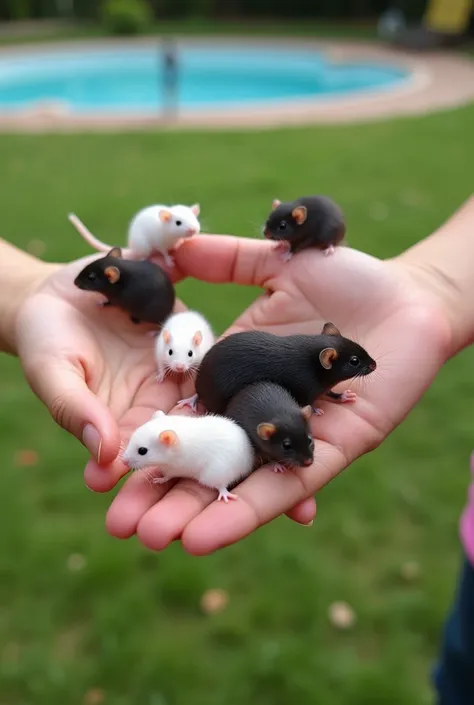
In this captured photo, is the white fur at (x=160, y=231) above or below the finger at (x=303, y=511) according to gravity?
above

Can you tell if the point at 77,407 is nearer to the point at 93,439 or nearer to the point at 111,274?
the point at 93,439

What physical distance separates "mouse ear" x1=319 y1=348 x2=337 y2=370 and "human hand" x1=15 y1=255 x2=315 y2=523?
2.15ft

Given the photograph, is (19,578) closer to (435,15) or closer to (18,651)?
(18,651)

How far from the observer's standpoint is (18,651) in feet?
12.8

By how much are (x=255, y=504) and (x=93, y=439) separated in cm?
A: 62

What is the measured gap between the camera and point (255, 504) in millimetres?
2453

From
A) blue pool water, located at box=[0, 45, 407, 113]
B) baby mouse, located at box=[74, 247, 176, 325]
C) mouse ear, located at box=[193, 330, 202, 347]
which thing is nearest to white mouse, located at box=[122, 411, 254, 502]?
mouse ear, located at box=[193, 330, 202, 347]

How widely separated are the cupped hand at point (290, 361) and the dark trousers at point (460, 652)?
0.90 meters

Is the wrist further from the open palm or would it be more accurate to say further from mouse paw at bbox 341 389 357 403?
mouse paw at bbox 341 389 357 403

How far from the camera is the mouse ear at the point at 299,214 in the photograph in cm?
365

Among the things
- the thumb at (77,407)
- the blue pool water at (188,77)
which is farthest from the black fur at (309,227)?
the blue pool water at (188,77)

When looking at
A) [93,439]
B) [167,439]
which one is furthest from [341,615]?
[93,439]

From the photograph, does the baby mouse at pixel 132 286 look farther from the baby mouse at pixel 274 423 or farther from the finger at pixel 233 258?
the baby mouse at pixel 274 423

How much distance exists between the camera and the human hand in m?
2.55
